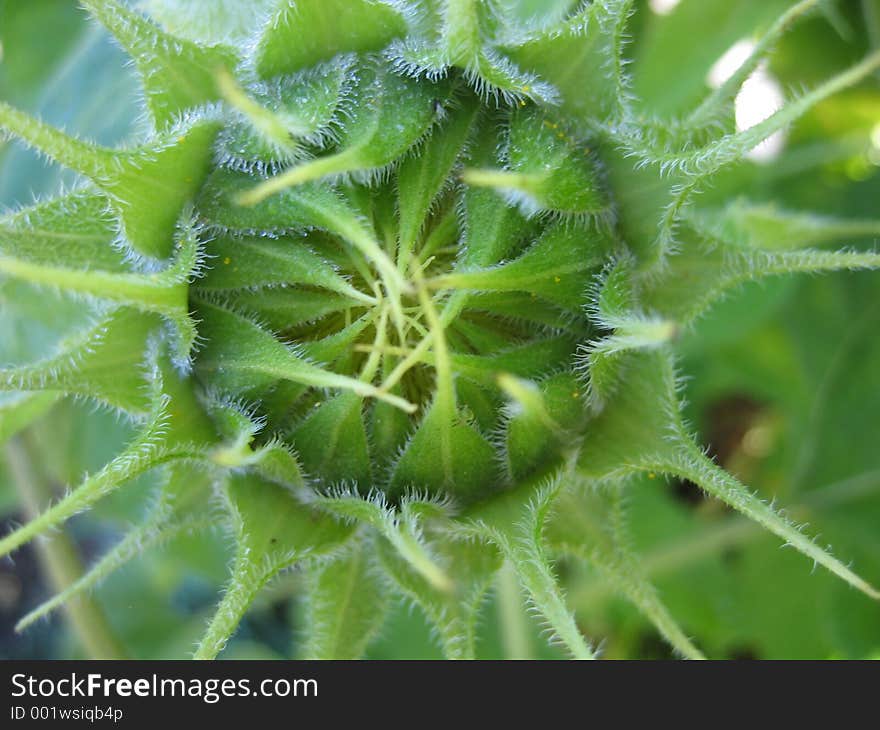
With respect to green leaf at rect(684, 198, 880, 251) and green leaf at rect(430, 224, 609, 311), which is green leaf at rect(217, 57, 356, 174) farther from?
green leaf at rect(684, 198, 880, 251)

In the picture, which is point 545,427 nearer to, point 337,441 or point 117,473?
point 337,441

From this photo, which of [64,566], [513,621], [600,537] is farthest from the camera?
[513,621]

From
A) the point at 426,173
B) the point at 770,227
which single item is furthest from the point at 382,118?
the point at 770,227

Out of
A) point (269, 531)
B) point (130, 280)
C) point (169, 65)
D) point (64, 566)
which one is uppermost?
point (169, 65)

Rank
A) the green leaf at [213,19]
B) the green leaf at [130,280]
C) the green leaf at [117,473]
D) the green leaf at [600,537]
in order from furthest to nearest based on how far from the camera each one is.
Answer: the green leaf at [213,19] → the green leaf at [600,537] → the green leaf at [117,473] → the green leaf at [130,280]

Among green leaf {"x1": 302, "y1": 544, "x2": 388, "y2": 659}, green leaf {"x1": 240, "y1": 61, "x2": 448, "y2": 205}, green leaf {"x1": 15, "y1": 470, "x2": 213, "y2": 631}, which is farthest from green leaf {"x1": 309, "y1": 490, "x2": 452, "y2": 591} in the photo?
green leaf {"x1": 240, "y1": 61, "x2": 448, "y2": 205}

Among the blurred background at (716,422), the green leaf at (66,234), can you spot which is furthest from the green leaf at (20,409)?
the blurred background at (716,422)

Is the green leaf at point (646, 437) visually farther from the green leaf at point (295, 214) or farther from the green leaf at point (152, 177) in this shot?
the green leaf at point (152, 177)
